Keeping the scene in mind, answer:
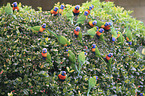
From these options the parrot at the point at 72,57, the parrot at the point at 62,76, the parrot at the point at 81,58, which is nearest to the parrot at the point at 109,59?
the parrot at the point at 81,58

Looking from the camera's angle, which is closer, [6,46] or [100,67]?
[6,46]

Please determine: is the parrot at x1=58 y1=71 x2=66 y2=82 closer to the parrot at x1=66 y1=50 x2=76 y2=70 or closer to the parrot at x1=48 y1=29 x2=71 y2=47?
the parrot at x1=66 y1=50 x2=76 y2=70

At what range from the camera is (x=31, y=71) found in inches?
83.3

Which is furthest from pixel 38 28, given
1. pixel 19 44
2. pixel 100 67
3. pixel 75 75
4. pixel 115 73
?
pixel 115 73

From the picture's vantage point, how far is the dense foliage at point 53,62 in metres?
2.07

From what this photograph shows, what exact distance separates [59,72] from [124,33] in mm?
1519

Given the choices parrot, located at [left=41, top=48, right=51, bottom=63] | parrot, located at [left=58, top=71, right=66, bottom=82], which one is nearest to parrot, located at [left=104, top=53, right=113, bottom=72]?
parrot, located at [left=58, top=71, right=66, bottom=82]

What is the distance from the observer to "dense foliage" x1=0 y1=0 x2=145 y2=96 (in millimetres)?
2066

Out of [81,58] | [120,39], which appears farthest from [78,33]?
[120,39]

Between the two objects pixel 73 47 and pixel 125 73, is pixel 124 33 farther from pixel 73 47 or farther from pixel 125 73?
pixel 73 47

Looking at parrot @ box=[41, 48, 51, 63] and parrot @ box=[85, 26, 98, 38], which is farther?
parrot @ box=[85, 26, 98, 38]

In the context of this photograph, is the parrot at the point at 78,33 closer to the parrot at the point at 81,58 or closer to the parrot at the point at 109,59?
the parrot at the point at 81,58

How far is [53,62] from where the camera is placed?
2271mm

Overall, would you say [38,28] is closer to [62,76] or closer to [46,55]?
[46,55]
